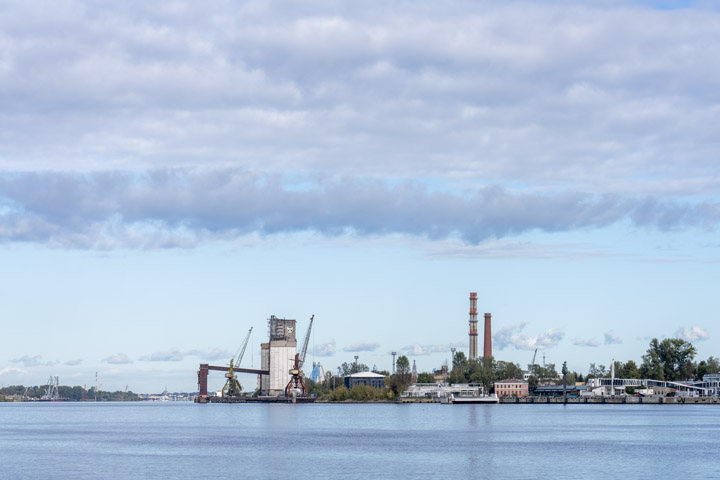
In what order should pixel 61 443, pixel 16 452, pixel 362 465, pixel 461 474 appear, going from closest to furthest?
pixel 461 474 → pixel 362 465 → pixel 16 452 → pixel 61 443

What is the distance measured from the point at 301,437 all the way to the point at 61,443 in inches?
1013

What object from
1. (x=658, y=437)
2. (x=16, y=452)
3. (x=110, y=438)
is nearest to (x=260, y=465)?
(x=16, y=452)

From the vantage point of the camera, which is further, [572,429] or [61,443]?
[572,429]

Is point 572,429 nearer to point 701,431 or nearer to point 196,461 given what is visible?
point 701,431

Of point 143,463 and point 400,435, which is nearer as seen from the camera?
point 143,463

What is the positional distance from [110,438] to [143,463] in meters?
36.7

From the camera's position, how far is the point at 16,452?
8400 cm

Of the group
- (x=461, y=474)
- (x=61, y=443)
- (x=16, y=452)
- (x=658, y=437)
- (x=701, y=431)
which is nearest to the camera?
(x=461, y=474)

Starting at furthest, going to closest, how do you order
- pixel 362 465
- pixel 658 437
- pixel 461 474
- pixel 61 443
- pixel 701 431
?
pixel 701 431 < pixel 658 437 < pixel 61 443 < pixel 362 465 < pixel 461 474

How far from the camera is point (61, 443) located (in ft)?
318

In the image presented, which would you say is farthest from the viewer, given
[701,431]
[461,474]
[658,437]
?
[701,431]

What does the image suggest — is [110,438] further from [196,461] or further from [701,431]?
[701,431]

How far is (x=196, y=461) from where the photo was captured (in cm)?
7431

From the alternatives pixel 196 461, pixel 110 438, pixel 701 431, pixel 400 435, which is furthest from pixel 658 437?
pixel 110 438
